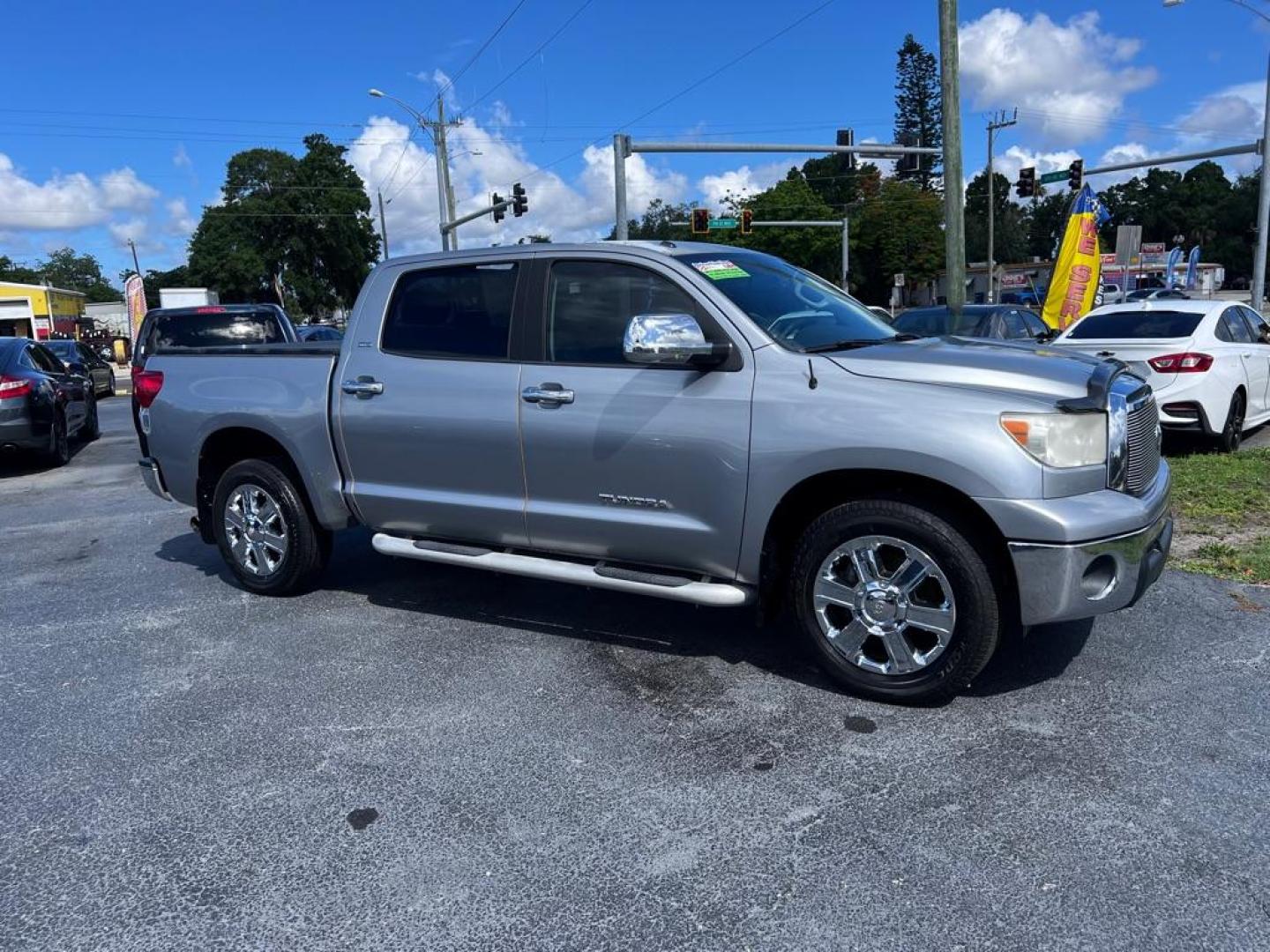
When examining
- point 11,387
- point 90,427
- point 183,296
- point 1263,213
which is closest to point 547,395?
point 11,387

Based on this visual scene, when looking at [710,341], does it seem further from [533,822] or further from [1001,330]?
[1001,330]

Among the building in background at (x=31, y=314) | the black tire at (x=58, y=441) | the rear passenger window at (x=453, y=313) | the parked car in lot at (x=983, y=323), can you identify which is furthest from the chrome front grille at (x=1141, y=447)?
the building in background at (x=31, y=314)

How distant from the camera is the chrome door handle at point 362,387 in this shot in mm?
5066

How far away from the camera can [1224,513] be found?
675cm

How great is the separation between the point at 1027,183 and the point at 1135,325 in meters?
20.3

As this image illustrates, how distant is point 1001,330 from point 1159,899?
10.8m

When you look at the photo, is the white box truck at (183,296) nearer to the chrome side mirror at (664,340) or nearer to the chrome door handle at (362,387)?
the chrome door handle at (362,387)

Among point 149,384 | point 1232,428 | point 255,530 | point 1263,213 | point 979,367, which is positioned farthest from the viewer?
point 1263,213

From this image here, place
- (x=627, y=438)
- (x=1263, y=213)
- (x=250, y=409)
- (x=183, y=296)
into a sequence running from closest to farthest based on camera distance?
1. (x=627, y=438)
2. (x=250, y=409)
3. (x=1263, y=213)
4. (x=183, y=296)

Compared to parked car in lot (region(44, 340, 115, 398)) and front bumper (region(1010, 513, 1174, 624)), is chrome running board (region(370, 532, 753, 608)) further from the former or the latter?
parked car in lot (region(44, 340, 115, 398))

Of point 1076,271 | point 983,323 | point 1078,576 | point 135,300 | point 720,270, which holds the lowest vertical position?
point 1078,576

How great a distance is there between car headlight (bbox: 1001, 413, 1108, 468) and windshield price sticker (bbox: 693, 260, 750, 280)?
4.88 feet

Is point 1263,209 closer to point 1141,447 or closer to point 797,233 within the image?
point 1141,447

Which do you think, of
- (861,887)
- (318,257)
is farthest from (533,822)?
(318,257)
